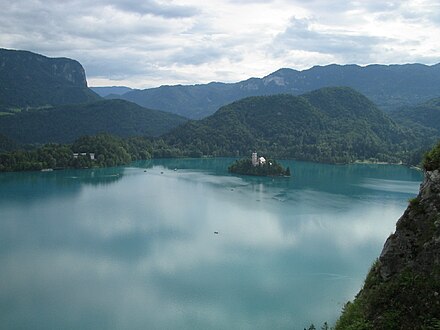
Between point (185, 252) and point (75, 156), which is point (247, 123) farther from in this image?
point (185, 252)

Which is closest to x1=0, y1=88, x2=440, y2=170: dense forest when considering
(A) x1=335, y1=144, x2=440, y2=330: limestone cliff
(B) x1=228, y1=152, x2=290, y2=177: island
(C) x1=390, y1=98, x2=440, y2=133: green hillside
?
(C) x1=390, y1=98, x2=440, y2=133: green hillside

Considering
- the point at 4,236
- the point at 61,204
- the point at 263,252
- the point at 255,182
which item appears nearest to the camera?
the point at 263,252

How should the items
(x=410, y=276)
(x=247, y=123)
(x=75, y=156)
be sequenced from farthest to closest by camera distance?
(x=247, y=123) < (x=75, y=156) < (x=410, y=276)

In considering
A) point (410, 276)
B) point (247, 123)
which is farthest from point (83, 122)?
point (410, 276)

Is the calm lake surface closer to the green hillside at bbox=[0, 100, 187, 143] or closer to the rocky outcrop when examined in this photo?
the rocky outcrop

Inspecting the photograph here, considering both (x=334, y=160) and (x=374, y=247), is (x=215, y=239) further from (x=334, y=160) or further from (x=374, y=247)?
(x=334, y=160)

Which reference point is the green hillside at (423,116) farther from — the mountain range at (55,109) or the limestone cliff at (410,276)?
the limestone cliff at (410,276)

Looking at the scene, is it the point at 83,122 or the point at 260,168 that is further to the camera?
the point at 83,122

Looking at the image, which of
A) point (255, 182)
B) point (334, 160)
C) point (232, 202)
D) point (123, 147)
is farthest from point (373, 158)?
point (232, 202)
